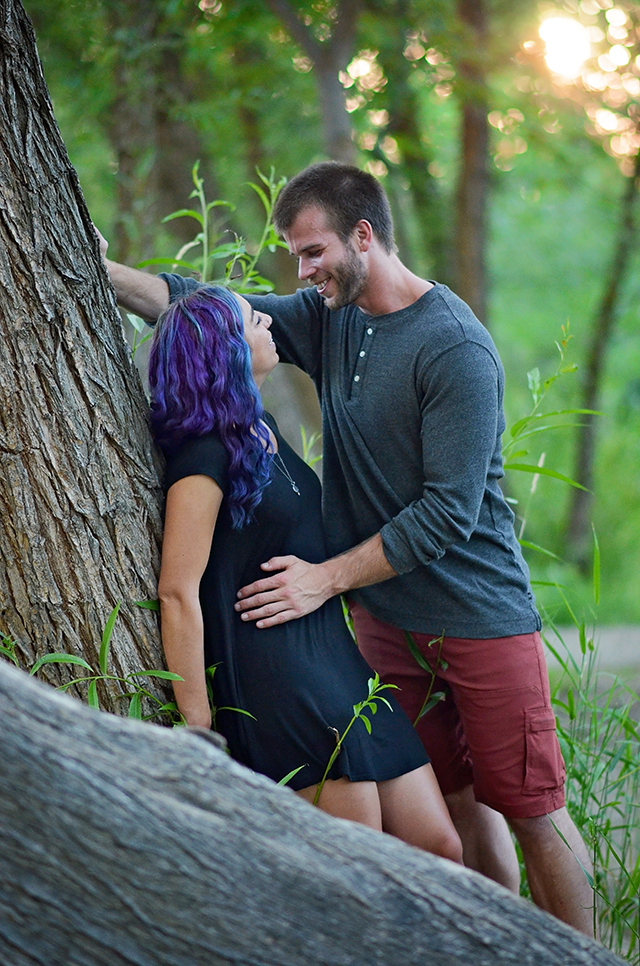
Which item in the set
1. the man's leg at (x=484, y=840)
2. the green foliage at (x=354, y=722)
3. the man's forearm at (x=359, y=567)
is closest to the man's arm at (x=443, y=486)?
the man's forearm at (x=359, y=567)

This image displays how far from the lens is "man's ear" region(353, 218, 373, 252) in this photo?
7.59 ft

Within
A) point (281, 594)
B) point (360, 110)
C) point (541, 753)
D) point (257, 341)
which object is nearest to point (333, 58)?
point (360, 110)

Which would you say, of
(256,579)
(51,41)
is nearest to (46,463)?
(256,579)

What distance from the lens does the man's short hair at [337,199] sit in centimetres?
231

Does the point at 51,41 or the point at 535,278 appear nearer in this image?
the point at 51,41

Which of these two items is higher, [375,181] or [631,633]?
[375,181]

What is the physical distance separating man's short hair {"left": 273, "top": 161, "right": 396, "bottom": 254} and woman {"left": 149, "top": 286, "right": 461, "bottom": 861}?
0.43 meters

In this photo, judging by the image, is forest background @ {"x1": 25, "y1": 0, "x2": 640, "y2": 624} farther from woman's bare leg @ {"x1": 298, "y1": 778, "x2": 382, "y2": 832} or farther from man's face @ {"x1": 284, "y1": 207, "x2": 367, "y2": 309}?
woman's bare leg @ {"x1": 298, "y1": 778, "x2": 382, "y2": 832}

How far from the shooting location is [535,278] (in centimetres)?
1418

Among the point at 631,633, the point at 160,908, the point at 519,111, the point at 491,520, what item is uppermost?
the point at 519,111

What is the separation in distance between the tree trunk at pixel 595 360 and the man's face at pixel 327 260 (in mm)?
6362

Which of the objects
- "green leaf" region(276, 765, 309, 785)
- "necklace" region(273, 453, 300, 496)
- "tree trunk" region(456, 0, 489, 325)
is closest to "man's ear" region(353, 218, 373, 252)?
"necklace" region(273, 453, 300, 496)

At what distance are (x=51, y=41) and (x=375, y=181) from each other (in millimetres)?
5421

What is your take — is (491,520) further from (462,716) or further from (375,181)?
(375,181)
